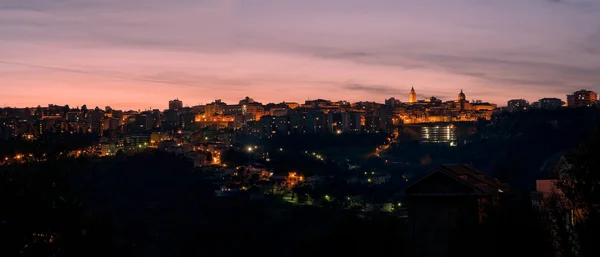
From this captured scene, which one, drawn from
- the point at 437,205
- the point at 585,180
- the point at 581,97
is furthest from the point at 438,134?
the point at 585,180

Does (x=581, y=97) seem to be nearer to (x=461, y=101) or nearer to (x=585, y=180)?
(x=461, y=101)

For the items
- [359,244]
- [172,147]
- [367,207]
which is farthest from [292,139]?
[359,244]

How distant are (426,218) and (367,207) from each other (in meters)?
27.8

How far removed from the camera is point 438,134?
97125 millimetres

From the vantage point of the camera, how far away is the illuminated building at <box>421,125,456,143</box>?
9451 centimetres

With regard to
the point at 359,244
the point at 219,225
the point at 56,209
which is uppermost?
the point at 56,209

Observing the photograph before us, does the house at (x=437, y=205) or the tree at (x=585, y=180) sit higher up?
the tree at (x=585, y=180)

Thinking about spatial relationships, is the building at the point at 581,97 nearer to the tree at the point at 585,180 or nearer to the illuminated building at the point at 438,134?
the illuminated building at the point at 438,134

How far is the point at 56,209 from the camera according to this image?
10820mm

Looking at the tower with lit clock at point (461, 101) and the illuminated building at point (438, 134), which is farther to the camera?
the tower with lit clock at point (461, 101)

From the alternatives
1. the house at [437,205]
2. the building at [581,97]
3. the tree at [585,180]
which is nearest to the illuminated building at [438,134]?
the building at [581,97]

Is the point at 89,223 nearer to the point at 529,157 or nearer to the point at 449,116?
the point at 529,157

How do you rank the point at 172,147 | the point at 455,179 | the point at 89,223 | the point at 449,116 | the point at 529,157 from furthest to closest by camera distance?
the point at 449,116, the point at 172,147, the point at 529,157, the point at 455,179, the point at 89,223

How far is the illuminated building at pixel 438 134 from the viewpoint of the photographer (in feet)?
310
